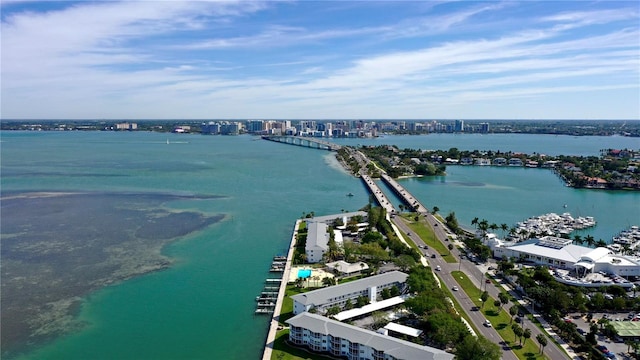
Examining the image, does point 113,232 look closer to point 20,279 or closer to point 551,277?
point 20,279

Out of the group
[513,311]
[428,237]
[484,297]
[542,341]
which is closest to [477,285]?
[484,297]

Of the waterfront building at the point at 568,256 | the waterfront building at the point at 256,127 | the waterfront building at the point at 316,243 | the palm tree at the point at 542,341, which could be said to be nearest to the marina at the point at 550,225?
the waterfront building at the point at 568,256

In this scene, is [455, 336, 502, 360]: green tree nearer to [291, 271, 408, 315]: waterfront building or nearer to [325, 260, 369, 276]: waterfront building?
[291, 271, 408, 315]: waterfront building

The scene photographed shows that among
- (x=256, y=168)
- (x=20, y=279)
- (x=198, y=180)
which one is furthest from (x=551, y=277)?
(x=256, y=168)

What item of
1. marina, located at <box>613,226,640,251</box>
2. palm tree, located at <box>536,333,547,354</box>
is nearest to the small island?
marina, located at <box>613,226,640,251</box>

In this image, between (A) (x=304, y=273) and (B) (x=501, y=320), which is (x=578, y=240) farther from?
(A) (x=304, y=273)

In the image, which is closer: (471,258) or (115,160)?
(471,258)
